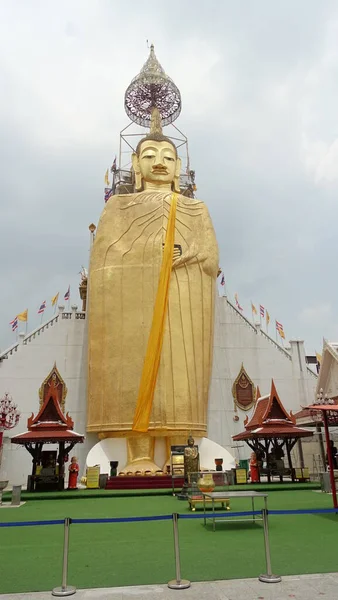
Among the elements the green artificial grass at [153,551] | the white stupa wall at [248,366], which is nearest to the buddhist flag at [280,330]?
the white stupa wall at [248,366]

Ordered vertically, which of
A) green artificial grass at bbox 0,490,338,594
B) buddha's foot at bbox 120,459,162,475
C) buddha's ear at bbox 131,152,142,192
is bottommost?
green artificial grass at bbox 0,490,338,594

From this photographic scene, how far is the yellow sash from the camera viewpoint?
15008mm

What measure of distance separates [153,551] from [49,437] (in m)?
8.76

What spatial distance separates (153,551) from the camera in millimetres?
5078

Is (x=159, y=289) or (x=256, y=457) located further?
(x=159, y=289)

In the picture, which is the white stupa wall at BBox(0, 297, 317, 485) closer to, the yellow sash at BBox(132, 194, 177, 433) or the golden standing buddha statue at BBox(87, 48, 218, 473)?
the golden standing buddha statue at BBox(87, 48, 218, 473)

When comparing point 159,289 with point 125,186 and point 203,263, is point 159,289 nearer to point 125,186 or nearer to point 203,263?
point 203,263

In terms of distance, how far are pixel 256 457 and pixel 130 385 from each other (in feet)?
15.7

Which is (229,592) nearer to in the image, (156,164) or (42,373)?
(42,373)

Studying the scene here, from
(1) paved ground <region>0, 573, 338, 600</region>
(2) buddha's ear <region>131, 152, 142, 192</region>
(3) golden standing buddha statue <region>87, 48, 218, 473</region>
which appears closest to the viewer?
(1) paved ground <region>0, 573, 338, 600</region>

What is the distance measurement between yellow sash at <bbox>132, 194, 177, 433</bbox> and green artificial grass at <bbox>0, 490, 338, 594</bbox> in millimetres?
6751

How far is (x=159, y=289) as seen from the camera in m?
16.6

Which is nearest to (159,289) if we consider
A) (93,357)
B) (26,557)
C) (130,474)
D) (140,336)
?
(140,336)

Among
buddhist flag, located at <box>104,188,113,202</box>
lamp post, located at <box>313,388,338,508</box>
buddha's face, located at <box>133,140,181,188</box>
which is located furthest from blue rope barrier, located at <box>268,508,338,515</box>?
buddhist flag, located at <box>104,188,113,202</box>
